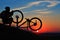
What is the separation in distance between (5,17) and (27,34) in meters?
2.76

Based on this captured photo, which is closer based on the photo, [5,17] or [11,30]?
[11,30]

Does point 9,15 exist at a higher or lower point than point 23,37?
higher

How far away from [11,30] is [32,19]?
5094mm

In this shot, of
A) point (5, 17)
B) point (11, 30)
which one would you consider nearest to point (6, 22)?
point (5, 17)

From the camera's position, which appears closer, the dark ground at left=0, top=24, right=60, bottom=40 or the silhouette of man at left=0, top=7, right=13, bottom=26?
the dark ground at left=0, top=24, right=60, bottom=40

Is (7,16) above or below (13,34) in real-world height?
above

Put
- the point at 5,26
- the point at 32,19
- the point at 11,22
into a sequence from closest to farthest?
the point at 5,26 < the point at 11,22 < the point at 32,19

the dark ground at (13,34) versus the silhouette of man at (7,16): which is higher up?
the silhouette of man at (7,16)

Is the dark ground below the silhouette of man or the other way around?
below

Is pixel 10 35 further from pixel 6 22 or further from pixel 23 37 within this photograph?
pixel 6 22

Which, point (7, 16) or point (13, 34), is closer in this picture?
point (13, 34)

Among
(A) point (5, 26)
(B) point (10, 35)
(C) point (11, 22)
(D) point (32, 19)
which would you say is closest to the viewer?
(B) point (10, 35)

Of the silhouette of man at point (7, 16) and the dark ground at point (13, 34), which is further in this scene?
the silhouette of man at point (7, 16)

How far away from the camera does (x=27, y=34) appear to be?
2470 cm
